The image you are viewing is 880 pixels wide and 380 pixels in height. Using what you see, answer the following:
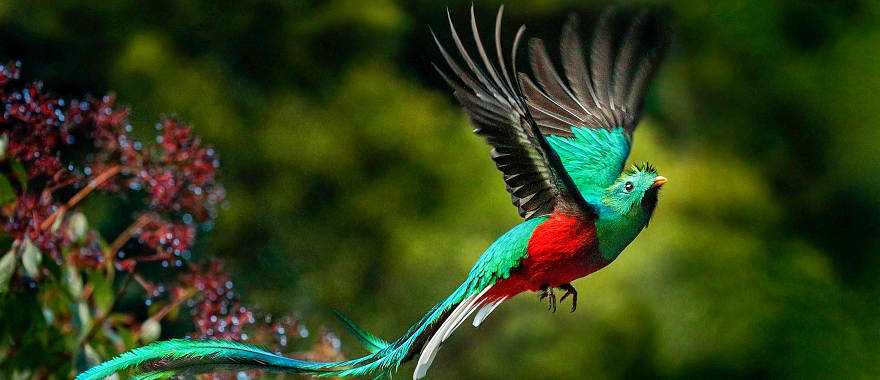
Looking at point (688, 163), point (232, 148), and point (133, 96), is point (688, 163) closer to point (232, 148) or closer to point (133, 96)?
point (232, 148)

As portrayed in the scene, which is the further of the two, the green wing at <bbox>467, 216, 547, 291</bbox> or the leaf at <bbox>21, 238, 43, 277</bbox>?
the leaf at <bbox>21, 238, 43, 277</bbox>

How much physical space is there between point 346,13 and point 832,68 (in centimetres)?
151

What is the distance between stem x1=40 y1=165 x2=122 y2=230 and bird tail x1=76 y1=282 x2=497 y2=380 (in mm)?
292

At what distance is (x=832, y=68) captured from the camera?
12.7 ft

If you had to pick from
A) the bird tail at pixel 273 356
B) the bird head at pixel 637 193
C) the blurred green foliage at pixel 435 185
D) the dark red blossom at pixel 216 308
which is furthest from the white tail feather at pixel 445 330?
the blurred green foliage at pixel 435 185

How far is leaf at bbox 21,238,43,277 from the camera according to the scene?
1079 mm

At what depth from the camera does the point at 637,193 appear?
2.92 feet

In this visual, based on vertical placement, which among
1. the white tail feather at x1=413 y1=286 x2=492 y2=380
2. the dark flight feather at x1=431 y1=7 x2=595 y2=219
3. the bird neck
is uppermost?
the dark flight feather at x1=431 y1=7 x2=595 y2=219

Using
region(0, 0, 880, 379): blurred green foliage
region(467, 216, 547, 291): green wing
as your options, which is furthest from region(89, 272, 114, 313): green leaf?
region(0, 0, 880, 379): blurred green foliage

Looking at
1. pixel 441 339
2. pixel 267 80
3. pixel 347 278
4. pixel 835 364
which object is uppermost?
pixel 441 339

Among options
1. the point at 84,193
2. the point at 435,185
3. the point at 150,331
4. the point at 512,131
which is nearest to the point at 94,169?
the point at 84,193

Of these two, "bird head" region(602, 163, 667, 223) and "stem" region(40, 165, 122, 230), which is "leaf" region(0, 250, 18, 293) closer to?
"stem" region(40, 165, 122, 230)

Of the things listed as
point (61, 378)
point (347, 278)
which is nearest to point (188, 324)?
point (347, 278)

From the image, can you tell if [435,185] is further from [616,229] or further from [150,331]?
[616,229]
